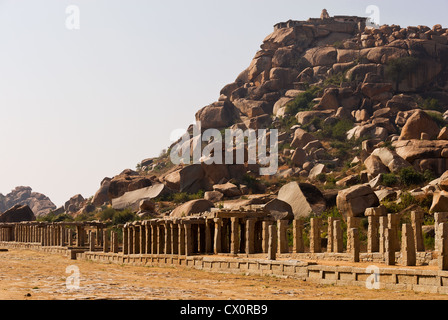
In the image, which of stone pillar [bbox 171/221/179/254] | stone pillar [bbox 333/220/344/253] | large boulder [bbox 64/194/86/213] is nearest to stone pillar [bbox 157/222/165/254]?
stone pillar [bbox 171/221/179/254]

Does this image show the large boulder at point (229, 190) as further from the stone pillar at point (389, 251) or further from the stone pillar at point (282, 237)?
the stone pillar at point (389, 251)

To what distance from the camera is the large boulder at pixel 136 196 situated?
75.6 metres

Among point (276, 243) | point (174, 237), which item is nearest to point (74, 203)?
point (174, 237)

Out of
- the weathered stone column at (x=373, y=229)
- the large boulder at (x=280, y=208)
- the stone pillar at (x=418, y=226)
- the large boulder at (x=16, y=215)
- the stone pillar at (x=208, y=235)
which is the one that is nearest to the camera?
the stone pillar at (x=418, y=226)

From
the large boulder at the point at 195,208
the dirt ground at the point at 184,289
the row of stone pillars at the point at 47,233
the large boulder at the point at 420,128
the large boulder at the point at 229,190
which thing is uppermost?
the large boulder at the point at 420,128

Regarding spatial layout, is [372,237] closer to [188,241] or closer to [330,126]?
[188,241]

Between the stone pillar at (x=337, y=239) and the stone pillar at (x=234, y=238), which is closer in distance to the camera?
the stone pillar at (x=337, y=239)

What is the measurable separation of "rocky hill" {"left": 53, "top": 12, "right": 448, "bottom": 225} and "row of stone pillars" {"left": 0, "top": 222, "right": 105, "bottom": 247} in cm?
860

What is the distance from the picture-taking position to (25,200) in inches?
6658

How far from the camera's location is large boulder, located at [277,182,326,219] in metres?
54.4

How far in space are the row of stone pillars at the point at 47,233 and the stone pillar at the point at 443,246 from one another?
125 feet

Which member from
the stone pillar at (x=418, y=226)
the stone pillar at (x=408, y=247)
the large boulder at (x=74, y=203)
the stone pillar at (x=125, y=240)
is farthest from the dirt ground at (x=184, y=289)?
the large boulder at (x=74, y=203)

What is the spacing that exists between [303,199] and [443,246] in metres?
32.4
